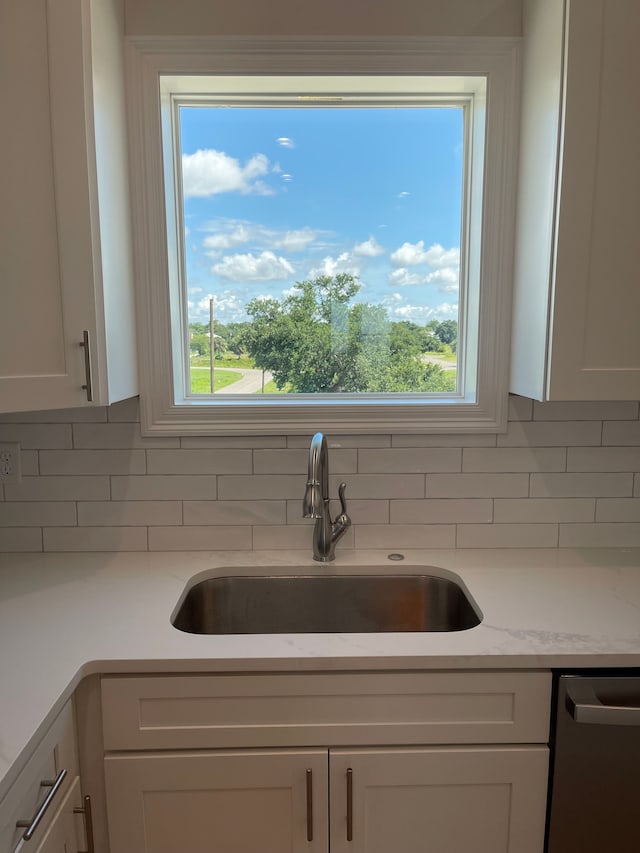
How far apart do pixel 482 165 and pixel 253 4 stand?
0.74 m

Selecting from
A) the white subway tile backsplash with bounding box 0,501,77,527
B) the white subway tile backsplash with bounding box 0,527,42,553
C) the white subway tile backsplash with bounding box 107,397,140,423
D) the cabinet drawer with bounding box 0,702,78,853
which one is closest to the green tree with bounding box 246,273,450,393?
the white subway tile backsplash with bounding box 107,397,140,423

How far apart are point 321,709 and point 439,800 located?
326mm

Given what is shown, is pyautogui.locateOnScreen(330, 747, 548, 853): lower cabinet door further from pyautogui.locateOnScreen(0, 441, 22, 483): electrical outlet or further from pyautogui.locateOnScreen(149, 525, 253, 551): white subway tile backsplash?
pyautogui.locateOnScreen(0, 441, 22, 483): electrical outlet

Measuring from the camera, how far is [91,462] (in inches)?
65.4

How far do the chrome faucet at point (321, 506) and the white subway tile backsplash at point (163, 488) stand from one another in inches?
13.2

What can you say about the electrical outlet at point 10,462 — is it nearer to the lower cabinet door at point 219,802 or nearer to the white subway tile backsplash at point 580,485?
the lower cabinet door at point 219,802

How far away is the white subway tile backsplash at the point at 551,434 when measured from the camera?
167 cm

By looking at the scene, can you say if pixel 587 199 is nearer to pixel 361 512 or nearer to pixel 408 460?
pixel 408 460

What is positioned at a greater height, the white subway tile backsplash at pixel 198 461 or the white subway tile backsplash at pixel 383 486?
the white subway tile backsplash at pixel 198 461

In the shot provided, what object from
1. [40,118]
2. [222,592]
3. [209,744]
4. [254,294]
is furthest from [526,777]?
[40,118]

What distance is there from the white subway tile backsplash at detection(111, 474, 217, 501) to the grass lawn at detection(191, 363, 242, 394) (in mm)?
285

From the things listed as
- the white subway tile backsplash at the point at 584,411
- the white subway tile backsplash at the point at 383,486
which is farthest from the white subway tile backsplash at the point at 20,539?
the white subway tile backsplash at the point at 584,411

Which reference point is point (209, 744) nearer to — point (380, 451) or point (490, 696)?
point (490, 696)

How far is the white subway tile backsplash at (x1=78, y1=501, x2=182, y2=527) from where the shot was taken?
168 cm
